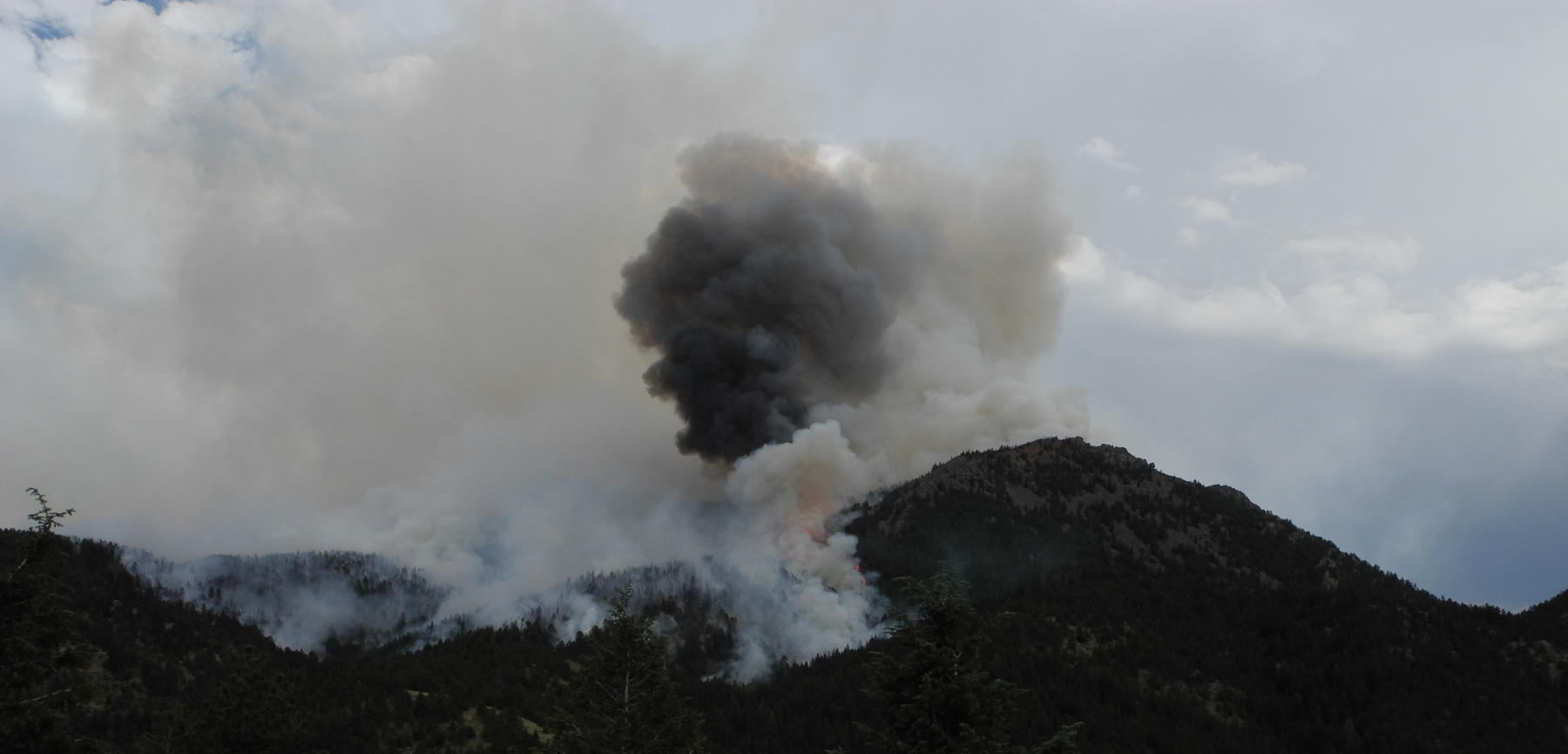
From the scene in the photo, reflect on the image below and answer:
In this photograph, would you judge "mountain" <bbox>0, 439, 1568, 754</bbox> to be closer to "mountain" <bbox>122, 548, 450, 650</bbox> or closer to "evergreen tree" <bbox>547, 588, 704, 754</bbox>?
"mountain" <bbox>122, 548, 450, 650</bbox>

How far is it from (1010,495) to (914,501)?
19.5m

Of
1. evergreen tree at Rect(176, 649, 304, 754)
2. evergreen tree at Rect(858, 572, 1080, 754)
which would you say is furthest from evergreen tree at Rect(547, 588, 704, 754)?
evergreen tree at Rect(858, 572, 1080, 754)

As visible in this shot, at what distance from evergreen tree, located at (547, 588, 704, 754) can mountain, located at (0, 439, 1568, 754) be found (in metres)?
52.7

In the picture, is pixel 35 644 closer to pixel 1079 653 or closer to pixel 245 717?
pixel 245 717

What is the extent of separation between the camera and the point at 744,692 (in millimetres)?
115312

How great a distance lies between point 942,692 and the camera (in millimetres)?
24109

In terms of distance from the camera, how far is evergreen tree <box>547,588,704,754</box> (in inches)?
1314

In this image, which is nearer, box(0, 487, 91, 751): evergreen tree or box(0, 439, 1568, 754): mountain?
box(0, 487, 91, 751): evergreen tree

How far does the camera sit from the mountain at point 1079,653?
338ft

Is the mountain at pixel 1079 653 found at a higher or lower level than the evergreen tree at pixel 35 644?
higher

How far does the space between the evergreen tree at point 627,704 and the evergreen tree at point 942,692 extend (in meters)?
11.5

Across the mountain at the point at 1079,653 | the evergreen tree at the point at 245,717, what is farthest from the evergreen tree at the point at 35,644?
the mountain at the point at 1079,653

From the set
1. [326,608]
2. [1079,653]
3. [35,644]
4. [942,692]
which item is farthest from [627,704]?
[326,608]

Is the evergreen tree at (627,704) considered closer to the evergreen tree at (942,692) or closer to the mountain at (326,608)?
the evergreen tree at (942,692)
